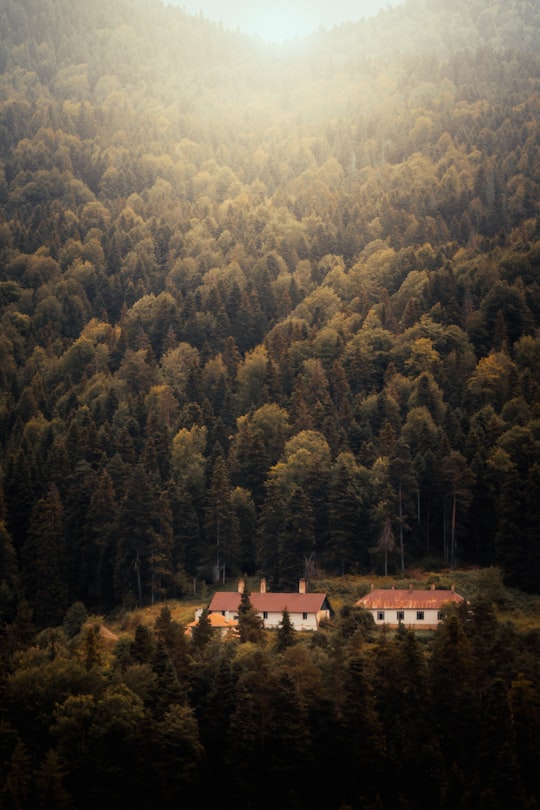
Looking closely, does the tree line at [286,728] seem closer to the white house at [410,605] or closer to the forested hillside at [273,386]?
the white house at [410,605]

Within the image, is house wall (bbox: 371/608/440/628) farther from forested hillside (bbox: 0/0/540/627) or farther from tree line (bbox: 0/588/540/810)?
tree line (bbox: 0/588/540/810)

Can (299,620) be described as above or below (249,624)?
above

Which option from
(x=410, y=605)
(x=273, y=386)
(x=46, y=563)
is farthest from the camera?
(x=273, y=386)

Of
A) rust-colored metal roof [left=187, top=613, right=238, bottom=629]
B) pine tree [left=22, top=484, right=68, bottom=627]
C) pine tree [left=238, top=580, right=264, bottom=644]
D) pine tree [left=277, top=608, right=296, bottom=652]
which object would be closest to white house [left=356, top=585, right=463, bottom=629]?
pine tree [left=238, top=580, right=264, bottom=644]

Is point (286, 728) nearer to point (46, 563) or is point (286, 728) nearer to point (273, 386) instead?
point (46, 563)

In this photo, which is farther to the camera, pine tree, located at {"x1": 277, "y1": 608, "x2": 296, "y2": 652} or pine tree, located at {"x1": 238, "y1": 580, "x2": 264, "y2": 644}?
pine tree, located at {"x1": 238, "y1": 580, "x2": 264, "y2": 644}

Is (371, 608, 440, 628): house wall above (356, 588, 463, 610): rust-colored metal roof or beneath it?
beneath

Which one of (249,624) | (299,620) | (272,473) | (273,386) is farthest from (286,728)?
(273,386)
